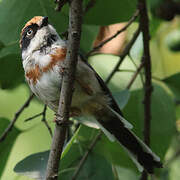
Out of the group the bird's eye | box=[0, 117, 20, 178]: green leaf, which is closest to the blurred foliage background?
box=[0, 117, 20, 178]: green leaf

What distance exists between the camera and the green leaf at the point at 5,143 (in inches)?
123

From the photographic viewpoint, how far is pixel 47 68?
8.78 feet

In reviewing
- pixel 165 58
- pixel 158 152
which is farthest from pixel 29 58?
pixel 165 58

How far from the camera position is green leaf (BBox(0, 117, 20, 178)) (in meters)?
3.11

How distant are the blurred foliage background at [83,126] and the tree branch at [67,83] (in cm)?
29

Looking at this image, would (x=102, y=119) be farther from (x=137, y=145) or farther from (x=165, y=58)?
(x=165, y=58)

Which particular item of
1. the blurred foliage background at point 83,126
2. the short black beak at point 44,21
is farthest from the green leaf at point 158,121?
the short black beak at point 44,21

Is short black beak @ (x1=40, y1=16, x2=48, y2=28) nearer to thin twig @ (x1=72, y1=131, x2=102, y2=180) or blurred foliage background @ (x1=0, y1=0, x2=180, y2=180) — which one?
blurred foliage background @ (x1=0, y1=0, x2=180, y2=180)

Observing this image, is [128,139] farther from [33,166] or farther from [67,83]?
[67,83]

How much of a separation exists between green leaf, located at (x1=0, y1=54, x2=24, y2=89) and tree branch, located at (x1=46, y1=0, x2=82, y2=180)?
864 millimetres

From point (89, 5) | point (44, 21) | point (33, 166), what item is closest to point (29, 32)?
point (44, 21)

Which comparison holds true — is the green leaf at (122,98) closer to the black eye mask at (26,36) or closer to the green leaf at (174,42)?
the black eye mask at (26,36)

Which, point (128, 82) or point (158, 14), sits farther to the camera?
point (128, 82)

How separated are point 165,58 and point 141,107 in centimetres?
127
